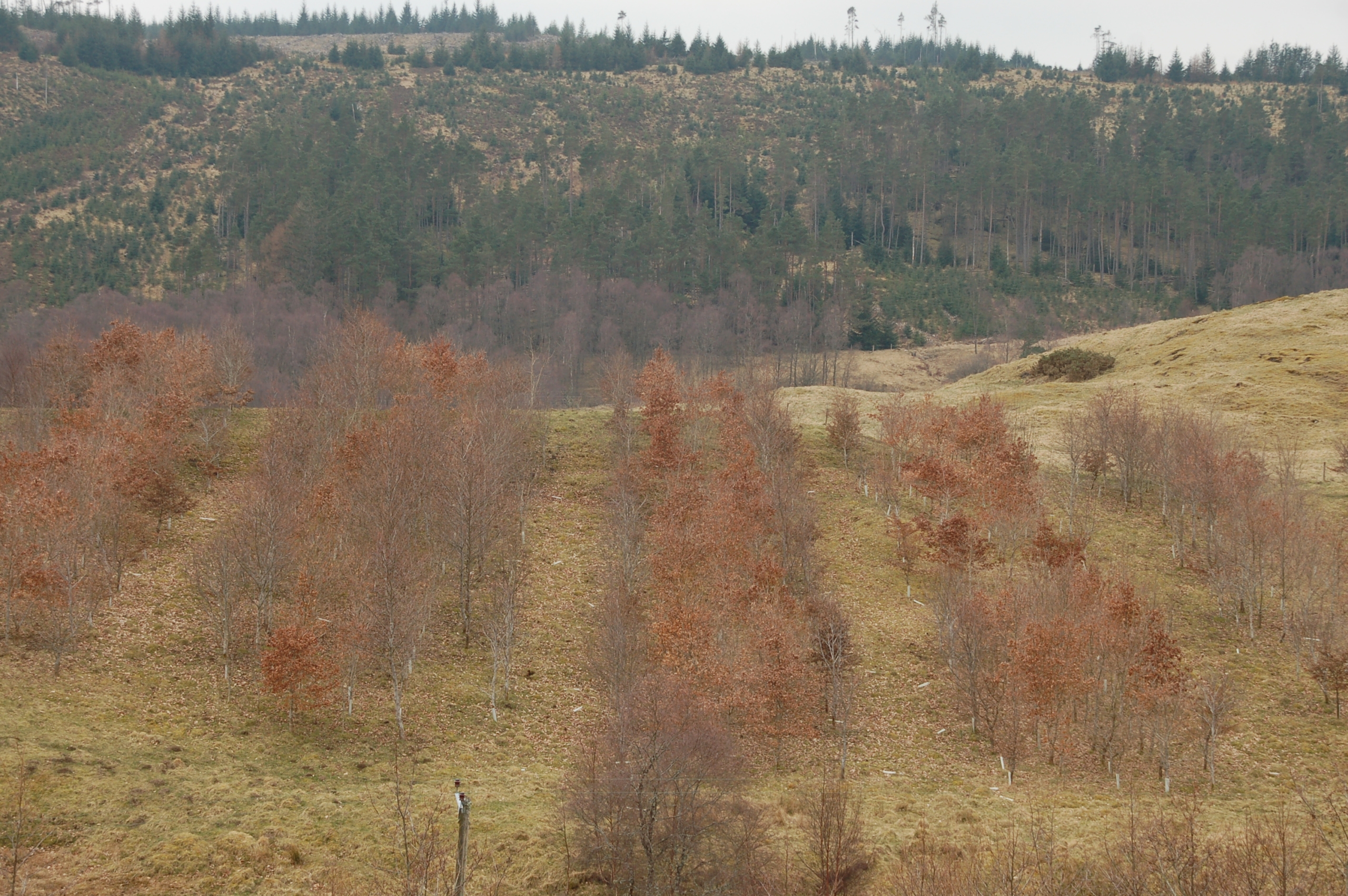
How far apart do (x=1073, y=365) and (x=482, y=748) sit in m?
67.7

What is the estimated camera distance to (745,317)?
4016 inches

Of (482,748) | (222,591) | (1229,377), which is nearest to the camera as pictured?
(482,748)

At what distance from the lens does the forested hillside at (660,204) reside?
102875 millimetres

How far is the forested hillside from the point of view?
102875mm

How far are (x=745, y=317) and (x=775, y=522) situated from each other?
5865cm

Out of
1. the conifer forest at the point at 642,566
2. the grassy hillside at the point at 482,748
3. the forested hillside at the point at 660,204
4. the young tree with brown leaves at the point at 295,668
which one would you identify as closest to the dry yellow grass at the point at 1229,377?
the conifer forest at the point at 642,566

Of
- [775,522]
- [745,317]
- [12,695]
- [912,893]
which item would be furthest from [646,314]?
[912,893]

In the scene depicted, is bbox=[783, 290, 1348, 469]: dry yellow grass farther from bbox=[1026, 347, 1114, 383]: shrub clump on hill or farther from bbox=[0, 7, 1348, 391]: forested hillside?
bbox=[0, 7, 1348, 391]: forested hillside

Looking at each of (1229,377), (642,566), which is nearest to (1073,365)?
(1229,377)

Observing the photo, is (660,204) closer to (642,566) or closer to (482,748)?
(642,566)

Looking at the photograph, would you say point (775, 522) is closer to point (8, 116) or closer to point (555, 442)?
point (555, 442)

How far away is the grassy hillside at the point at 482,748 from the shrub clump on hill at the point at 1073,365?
31.1 m

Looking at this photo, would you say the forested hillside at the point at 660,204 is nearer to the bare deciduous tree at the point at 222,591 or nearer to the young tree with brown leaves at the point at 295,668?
the bare deciduous tree at the point at 222,591

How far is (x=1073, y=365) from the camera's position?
82.1 meters
